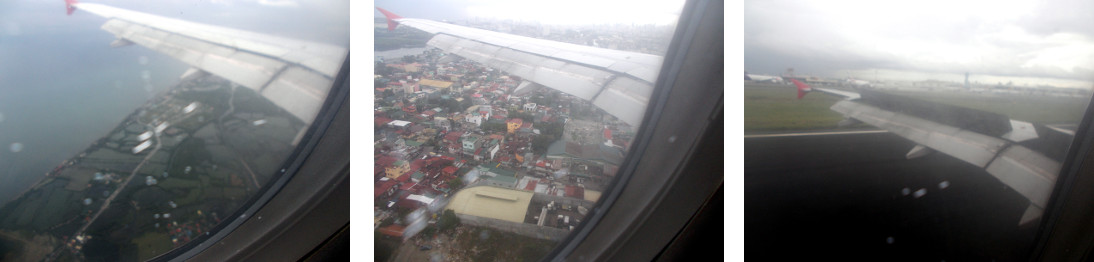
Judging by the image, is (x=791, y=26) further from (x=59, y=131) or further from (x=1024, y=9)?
(x=59, y=131)

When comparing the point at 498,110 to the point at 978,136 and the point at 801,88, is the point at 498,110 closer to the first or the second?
the point at 801,88

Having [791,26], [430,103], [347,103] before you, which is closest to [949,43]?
[791,26]

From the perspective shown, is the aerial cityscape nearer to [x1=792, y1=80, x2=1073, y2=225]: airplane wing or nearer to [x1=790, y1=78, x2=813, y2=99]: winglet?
[x1=790, y1=78, x2=813, y2=99]: winglet

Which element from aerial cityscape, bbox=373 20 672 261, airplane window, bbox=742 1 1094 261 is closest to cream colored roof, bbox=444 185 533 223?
aerial cityscape, bbox=373 20 672 261

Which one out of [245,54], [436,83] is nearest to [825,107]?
[436,83]

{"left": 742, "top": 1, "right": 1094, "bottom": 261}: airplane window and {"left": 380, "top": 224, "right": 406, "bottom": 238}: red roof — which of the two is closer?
{"left": 742, "top": 1, "right": 1094, "bottom": 261}: airplane window

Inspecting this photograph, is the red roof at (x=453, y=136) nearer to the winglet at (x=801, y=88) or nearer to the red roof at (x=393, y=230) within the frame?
the red roof at (x=393, y=230)
